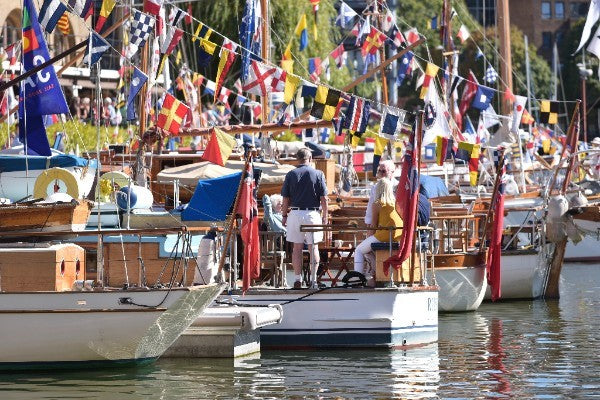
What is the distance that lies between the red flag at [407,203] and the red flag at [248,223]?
70.2 inches

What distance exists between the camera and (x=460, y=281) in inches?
1131

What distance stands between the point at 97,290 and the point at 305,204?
3718 mm

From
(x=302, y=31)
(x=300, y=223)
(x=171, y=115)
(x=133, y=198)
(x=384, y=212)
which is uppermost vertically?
(x=302, y=31)

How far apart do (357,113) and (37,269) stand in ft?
24.6

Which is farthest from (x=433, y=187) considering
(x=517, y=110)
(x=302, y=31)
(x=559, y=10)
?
(x=559, y=10)

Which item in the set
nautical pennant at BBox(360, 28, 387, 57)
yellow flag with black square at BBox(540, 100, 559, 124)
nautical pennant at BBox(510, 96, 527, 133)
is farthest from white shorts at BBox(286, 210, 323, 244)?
nautical pennant at BBox(360, 28, 387, 57)

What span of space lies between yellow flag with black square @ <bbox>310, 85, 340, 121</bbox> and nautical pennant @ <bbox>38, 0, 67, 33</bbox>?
423cm

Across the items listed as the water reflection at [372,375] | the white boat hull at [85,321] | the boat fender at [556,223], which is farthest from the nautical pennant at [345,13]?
the white boat hull at [85,321]

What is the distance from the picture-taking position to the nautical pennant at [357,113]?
2619 cm

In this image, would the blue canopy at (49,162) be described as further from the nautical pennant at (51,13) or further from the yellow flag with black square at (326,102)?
the yellow flag with black square at (326,102)

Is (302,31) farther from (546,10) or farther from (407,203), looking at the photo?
(546,10)

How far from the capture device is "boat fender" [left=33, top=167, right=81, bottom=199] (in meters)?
24.5

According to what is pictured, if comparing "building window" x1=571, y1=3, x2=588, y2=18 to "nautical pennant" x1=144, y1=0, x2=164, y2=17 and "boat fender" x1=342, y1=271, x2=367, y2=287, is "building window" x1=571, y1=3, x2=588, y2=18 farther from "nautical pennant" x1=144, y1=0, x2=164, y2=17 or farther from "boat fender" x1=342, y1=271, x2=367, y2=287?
"boat fender" x1=342, y1=271, x2=367, y2=287

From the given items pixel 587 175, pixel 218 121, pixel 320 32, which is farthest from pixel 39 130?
pixel 320 32
